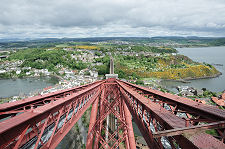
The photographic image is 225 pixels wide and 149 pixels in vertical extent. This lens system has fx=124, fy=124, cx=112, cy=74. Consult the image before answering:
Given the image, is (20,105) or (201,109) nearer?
(201,109)

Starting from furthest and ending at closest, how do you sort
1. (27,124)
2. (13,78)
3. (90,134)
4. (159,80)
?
(13,78) < (159,80) < (90,134) < (27,124)

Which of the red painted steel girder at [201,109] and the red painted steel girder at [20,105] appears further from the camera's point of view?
the red painted steel girder at [20,105]

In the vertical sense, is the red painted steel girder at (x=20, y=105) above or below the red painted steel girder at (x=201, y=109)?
below

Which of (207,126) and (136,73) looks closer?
(207,126)

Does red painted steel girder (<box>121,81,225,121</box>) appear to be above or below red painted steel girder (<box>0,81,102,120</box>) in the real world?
above

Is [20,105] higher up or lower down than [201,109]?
lower down

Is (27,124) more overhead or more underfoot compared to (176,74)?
more overhead

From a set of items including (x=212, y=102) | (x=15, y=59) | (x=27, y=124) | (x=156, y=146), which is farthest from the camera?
(x=15, y=59)

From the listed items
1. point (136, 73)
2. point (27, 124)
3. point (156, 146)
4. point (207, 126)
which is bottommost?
point (136, 73)

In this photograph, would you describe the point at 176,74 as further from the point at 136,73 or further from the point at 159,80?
the point at 136,73

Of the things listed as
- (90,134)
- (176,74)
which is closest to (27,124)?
(90,134)

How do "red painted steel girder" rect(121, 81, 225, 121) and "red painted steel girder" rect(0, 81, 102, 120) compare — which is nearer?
"red painted steel girder" rect(121, 81, 225, 121)
